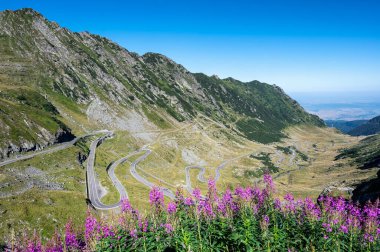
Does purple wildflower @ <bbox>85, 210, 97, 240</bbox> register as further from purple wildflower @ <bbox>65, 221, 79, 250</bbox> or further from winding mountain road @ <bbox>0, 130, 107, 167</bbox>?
winding mountain road @ <bbox>0, 130, 107, 167</bbox>

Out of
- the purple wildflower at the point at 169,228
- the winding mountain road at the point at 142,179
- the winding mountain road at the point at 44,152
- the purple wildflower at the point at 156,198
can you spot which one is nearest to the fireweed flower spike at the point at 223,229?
the purple wildflower at the point at 156,198

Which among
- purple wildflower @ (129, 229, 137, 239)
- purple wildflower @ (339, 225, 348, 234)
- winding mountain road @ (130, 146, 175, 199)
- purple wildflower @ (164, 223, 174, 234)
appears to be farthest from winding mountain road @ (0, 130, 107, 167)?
purple wildflower @ (339, 225, 348, 234)

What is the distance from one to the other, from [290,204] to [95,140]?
6744 inches

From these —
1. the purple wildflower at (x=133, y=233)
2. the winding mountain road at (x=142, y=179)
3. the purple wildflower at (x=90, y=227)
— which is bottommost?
the winding mountain road at (x=142, y=179)

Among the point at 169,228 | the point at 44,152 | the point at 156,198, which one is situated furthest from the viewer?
the point at 44,152

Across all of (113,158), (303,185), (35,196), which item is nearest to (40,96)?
(113,158)

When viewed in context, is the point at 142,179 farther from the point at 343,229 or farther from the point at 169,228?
the point at 343,229

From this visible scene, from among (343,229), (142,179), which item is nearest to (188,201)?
(343,229)

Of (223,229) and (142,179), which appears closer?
(223,229)

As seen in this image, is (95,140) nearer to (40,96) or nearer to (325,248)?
(40,96)

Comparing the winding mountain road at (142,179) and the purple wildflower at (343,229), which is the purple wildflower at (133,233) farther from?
the winding mountain road at (142,179)

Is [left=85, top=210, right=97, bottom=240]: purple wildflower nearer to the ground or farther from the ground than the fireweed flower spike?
farther from the ground

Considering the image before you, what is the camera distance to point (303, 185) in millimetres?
195375

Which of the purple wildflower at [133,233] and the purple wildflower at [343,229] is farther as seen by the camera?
the purple wildflower at [343,229]
